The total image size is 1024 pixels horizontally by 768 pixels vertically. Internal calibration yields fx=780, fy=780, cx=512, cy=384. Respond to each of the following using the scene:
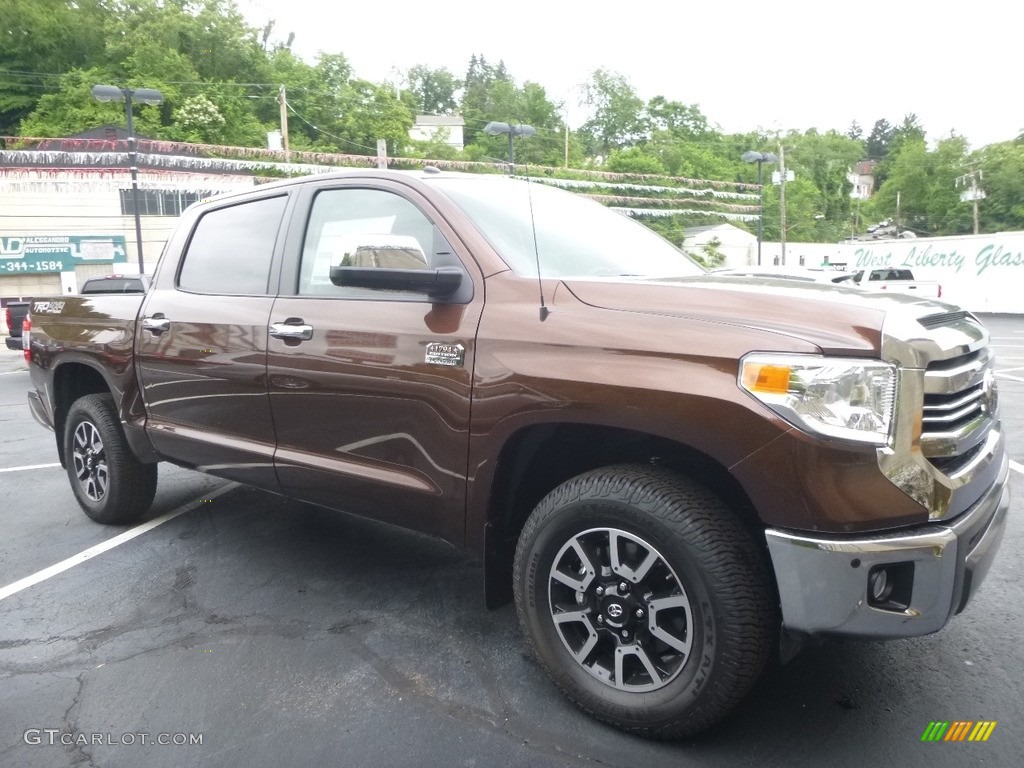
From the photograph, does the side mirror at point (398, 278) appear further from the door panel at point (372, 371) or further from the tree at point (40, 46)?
the tree at point (40, 46)

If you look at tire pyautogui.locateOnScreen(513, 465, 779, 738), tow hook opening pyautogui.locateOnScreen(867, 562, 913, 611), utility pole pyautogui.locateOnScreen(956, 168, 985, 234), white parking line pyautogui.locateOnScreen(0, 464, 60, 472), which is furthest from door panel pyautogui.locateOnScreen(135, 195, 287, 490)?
utility pole pyautogui.locateOnScreen(956, 168, 985, 234)

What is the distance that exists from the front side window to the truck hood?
69cm

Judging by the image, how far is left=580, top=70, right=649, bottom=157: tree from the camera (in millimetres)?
56562

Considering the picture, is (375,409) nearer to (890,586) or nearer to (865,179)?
(890,586)

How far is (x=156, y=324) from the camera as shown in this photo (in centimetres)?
402

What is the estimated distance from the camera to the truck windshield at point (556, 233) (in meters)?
2.98

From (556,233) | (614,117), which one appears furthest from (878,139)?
(556,233)

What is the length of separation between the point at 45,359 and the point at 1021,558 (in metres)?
5.62

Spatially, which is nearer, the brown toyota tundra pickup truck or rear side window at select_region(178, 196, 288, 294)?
the brown toyota tundra pickup truck

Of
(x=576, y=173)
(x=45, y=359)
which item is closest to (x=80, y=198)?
(x=576, y=173)

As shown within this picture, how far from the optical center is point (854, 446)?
2012mm

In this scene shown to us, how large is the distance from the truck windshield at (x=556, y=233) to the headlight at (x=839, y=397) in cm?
99

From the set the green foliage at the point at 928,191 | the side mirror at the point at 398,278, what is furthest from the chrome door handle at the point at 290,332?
the green foliage at the point at 928,191

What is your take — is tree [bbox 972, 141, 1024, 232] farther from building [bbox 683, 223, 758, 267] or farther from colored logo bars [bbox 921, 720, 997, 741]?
colored logo bars [bbox 921, 720, 997, 741]
